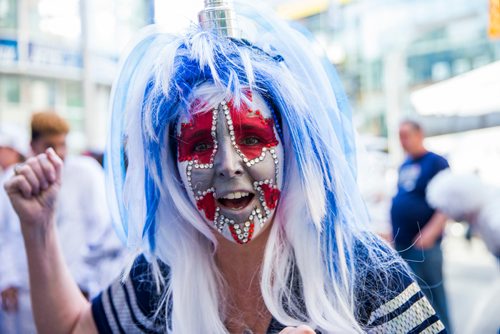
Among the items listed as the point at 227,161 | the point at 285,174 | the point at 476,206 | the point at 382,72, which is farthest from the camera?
the point at 382,72

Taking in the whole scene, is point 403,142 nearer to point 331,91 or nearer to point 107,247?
point 107,247

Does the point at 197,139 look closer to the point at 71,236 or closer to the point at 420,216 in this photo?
the point at 71,236

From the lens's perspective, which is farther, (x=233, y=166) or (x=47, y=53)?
(x=47, y=53)

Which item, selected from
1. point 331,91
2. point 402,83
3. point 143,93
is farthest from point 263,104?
point 402,83

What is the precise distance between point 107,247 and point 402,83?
12012 mm

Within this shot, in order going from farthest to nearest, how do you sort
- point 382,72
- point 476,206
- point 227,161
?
point 382,72 → point 476,206 → point 227,161

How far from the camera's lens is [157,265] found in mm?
1380

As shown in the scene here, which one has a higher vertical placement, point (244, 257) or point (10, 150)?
point (10, 150)

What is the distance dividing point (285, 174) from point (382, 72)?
45.0 feet

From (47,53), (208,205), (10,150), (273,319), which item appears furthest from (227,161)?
(47,53)

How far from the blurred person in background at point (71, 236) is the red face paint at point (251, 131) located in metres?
1.63

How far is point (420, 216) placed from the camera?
357cm

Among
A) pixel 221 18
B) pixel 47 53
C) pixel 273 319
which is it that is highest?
pixel 47 53

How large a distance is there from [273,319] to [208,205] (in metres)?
0.30
